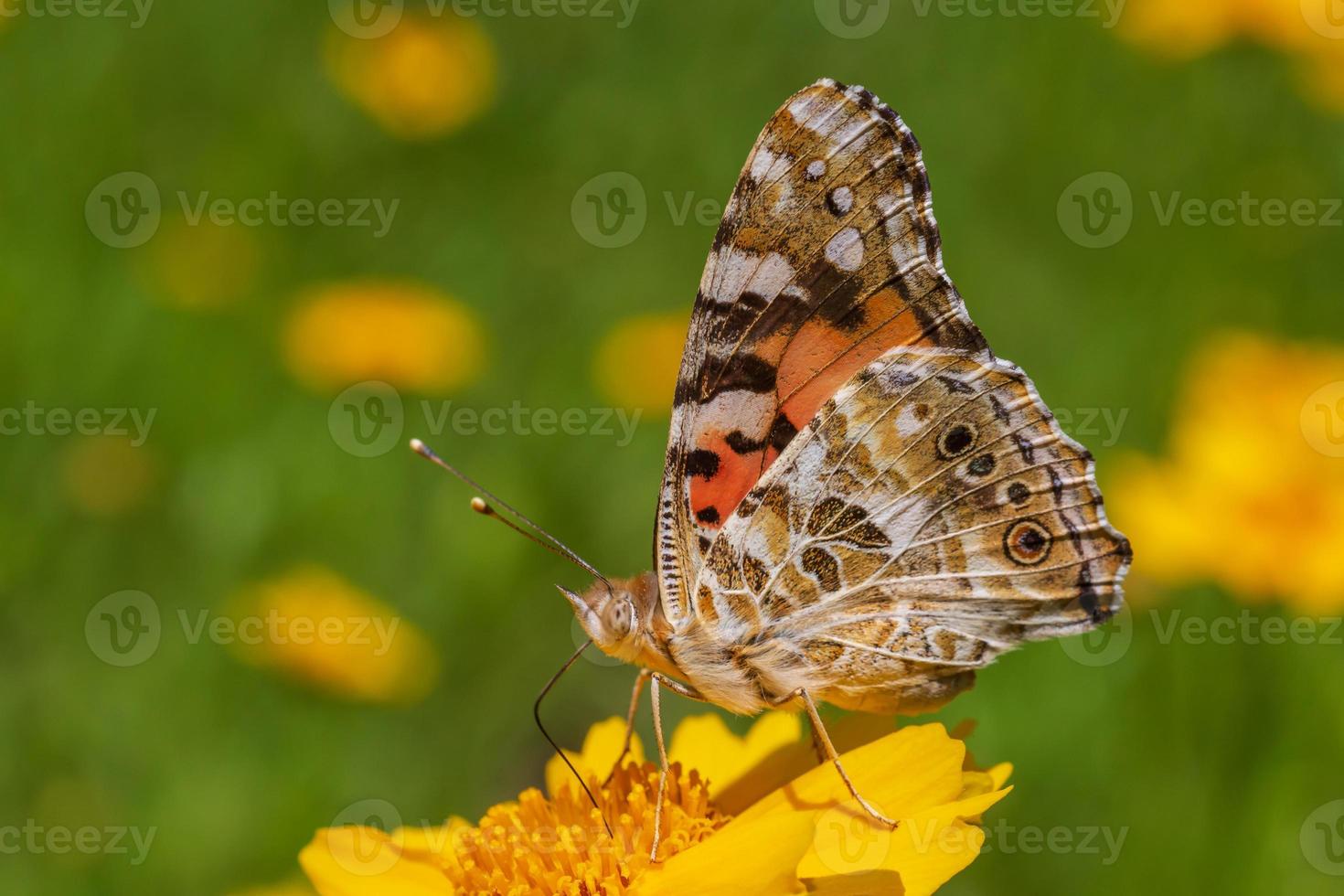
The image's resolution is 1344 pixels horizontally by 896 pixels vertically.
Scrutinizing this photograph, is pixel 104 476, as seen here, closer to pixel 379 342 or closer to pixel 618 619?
pixel 379 342

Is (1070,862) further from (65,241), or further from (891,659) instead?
(65,241)

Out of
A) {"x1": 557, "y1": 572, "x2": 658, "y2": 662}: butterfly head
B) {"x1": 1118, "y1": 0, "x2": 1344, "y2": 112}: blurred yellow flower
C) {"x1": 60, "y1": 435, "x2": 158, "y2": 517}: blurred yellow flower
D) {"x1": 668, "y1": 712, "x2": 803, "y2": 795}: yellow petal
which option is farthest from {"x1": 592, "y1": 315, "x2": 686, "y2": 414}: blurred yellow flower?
{"x1": 557, "y1": 572, "x2": 658, "y2": 662}: butterfly head

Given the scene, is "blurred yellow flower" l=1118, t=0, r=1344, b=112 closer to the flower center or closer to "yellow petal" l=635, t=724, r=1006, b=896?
"yellow petal" l=635, t=724, r=1006, b=896

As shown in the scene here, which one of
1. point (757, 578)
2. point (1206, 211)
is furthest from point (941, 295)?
point (1206, 211)

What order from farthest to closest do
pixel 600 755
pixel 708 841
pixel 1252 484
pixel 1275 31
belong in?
pixel 1275 31
pixel 1252 484
pixel 600 755
pixel 708 841

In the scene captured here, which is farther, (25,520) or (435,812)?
(25,520)

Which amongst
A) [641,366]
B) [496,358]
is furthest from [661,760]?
[496,358]
